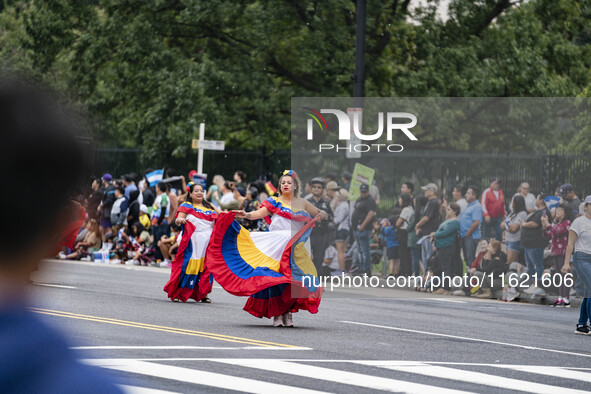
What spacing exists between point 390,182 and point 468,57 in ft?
30.8

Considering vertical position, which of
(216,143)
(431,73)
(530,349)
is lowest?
(530,349)

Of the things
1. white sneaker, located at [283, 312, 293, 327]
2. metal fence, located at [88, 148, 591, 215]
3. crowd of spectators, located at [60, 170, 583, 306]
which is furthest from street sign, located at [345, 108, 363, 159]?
white sneaker, located at [283, 312, 293, 327]

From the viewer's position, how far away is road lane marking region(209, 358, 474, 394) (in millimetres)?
8383

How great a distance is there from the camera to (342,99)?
1124 inches

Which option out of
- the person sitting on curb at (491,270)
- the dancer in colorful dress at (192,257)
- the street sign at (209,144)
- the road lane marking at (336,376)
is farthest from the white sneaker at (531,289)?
the road lane marking at (336,376)

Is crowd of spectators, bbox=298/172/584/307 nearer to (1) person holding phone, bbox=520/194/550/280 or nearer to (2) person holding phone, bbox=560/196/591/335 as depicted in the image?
(1) person holding phone, bbox=520/194/550/280

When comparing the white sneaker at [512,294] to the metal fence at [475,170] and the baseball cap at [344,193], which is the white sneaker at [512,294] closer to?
the metal fence at [475,170]

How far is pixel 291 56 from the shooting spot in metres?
30.2

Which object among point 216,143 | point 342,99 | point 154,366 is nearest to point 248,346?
point 154,366

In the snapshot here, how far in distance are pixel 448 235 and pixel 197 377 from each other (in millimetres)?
11137

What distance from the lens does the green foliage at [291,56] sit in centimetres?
2864

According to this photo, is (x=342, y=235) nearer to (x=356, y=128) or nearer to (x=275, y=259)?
(x=356, y=128)

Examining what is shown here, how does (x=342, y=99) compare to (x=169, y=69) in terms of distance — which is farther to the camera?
(x=169, y=69)

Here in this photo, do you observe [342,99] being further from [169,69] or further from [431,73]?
[169,69]
